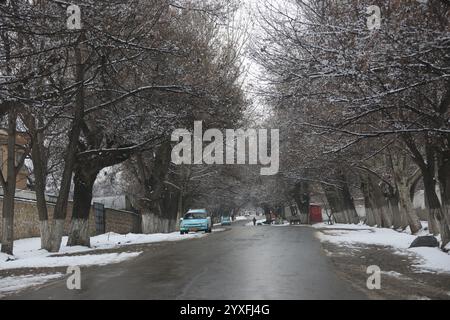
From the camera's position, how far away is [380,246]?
69.7ft

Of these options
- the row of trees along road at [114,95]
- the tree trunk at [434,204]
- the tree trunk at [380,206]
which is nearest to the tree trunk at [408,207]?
the tree trunk at [434,204]

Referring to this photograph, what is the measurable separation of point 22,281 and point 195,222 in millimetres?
26030

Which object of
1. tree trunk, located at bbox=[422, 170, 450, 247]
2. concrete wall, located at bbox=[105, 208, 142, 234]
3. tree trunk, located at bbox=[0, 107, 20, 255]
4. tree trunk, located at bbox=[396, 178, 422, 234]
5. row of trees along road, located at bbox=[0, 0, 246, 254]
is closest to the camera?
row of trees along road, located at bbox=[0, 0, 246, 254]

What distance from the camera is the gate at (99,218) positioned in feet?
128

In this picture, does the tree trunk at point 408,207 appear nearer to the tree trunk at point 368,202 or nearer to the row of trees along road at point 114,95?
the row of trees along road at point 114,95

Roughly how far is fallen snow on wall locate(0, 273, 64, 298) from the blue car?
79.8 ft

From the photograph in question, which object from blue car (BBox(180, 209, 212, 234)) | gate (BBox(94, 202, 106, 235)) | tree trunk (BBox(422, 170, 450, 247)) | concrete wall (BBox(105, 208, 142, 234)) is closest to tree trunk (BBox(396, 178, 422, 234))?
tree trunk (BBox(422, 170, 450, 247))

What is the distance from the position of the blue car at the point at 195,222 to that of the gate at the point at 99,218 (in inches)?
237

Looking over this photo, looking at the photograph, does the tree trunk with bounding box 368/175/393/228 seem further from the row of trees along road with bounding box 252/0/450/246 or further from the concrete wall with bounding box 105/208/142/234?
the concrete wall with bounding box 105/208/142/234

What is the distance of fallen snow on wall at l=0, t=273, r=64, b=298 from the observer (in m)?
11.4

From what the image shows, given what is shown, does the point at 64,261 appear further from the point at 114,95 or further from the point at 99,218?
the point at 99,218

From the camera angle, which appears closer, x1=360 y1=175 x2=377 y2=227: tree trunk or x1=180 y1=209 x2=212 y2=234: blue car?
x1=180 y1=209 x2=212 y2=234: blue car

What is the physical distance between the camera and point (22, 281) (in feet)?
41.2

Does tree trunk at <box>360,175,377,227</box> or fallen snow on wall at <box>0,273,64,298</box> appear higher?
tree trunk at <box>360,175,377,227</box>
